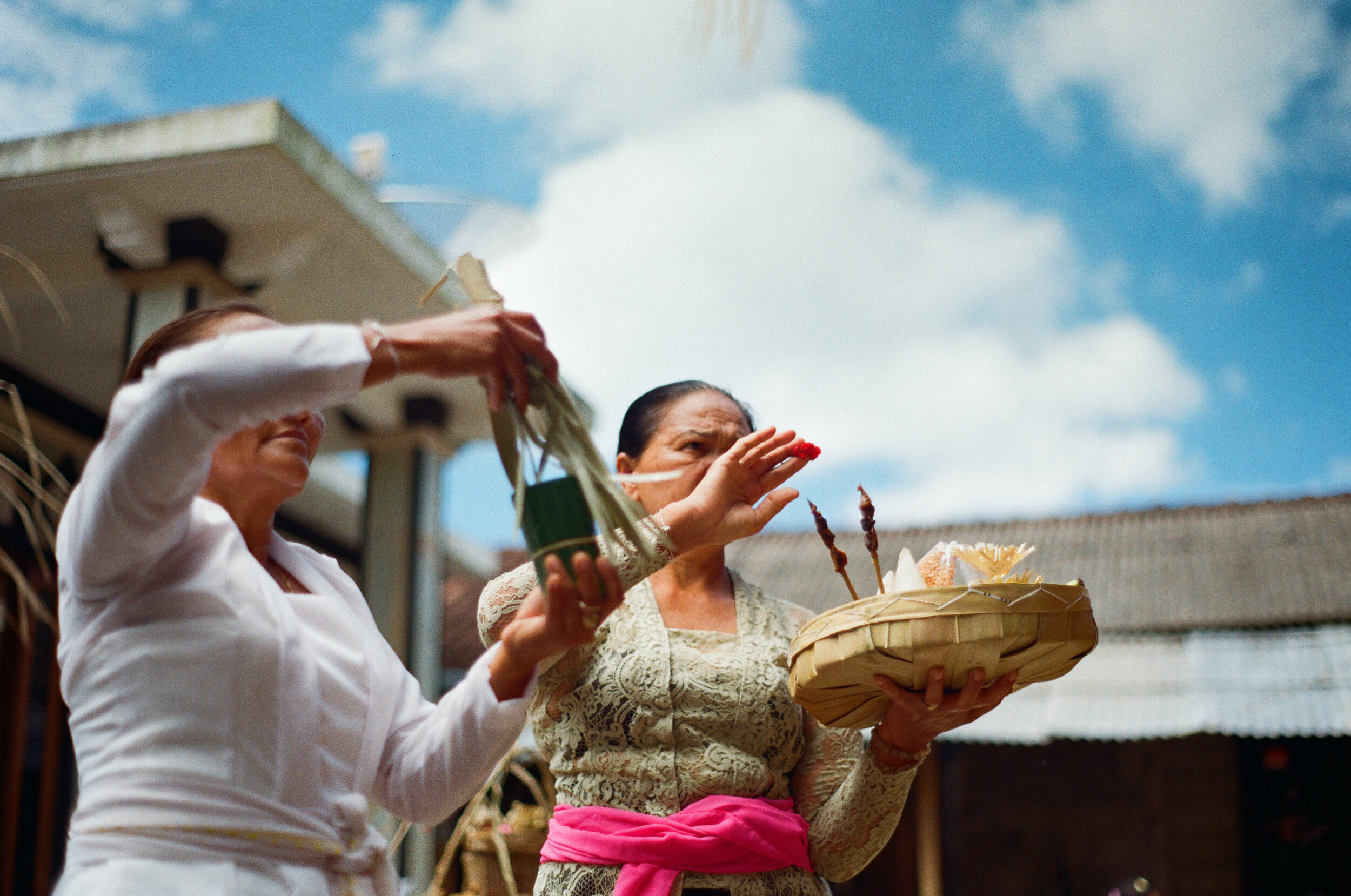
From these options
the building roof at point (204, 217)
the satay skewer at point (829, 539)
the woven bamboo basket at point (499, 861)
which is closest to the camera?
the satay skewer at point (829, 539)

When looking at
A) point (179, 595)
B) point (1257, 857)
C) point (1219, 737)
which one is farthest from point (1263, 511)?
point (179, 595)

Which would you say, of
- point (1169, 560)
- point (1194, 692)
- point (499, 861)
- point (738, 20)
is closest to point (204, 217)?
point (499, 861)

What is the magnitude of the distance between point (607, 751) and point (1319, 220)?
14.6 meters

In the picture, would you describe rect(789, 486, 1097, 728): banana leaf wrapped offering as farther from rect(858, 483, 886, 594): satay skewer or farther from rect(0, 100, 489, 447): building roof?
rect(0, 100, 489, 447): building roof

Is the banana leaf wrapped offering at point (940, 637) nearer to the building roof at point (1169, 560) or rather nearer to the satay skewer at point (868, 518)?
the satay skewer at point (868, 518)

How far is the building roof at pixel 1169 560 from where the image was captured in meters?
8.91

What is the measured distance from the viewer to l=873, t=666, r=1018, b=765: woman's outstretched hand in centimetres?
169

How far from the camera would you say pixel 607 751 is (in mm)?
1817

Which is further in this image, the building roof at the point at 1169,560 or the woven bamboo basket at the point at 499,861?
the building roof at the point at 1169,560

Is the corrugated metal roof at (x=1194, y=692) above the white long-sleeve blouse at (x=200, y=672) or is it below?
above

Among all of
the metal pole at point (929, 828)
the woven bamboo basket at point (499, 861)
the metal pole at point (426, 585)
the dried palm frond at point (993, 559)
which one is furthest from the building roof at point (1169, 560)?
the dried palm frond at point (993, 559)

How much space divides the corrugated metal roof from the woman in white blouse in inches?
257

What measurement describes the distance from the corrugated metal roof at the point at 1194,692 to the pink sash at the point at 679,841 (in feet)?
19.2

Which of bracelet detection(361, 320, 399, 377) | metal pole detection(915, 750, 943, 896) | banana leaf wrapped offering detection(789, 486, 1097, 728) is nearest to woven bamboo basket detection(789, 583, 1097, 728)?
banana leaf wrapped offering detection(789, 486, 1097, 728)
